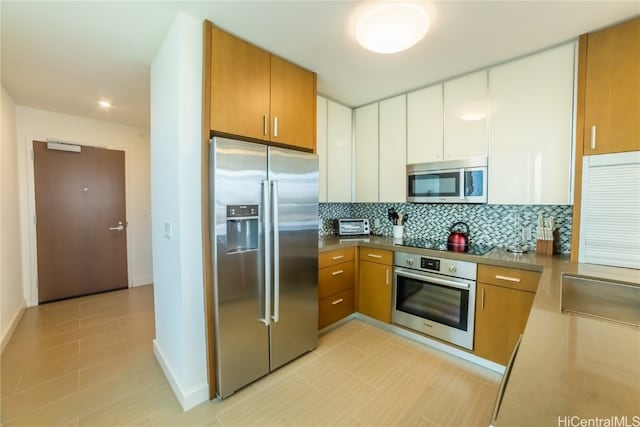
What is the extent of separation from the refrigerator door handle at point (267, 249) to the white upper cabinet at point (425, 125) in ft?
5.17

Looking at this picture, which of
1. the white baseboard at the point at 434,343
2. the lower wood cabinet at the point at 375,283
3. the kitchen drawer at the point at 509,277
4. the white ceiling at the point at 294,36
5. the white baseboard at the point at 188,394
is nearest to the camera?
the white ceiling at the point at 294,36

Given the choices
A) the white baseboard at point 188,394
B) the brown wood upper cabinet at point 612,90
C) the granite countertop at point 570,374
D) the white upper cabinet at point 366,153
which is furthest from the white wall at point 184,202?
the brown wood upper cabinet at point 612,90

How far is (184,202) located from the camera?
163 centimetres

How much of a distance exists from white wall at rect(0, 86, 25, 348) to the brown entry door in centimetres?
26

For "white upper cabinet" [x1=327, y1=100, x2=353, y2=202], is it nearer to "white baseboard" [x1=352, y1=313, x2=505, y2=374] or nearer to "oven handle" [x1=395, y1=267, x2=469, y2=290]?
"oven handle" [x1=395, y1=267, x2=469, y2=290]

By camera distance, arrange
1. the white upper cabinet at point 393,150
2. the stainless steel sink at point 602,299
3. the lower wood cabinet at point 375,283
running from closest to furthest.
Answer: the stainless steel sink at point 602,299
the lower wood cabinet at point 375,283
the white upper cabinet at point 393,150

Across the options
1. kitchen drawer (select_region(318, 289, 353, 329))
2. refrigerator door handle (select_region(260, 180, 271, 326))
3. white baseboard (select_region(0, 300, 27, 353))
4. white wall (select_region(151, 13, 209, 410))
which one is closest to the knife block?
kitchen drawer (select_region(318, 289, 353, 329))

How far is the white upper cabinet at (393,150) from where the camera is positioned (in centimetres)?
273

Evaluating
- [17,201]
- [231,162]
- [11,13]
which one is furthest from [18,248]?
[231,162]

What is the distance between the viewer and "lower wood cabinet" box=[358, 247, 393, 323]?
2582mm

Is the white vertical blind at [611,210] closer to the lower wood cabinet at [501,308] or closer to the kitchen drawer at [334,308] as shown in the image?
the lower wood cabinet at [501,308]

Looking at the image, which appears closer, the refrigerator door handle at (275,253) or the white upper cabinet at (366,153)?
the refrigerator door handle at (275,253)

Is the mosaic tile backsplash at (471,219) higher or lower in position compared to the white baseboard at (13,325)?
higher

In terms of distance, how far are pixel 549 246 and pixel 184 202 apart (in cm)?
271
